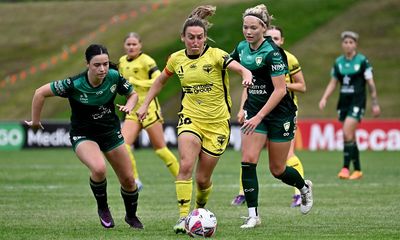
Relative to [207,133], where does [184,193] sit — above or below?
below

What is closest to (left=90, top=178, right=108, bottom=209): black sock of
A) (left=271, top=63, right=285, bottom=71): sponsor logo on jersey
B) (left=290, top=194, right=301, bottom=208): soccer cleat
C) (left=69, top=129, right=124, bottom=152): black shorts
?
(left=69, top=129, right=124, bottom=152): black shorts

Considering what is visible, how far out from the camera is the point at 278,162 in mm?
11320

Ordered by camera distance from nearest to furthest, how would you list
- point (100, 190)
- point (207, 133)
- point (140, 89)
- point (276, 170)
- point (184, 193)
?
1. point (184, 193)
2. point (207, 133)
3. point (100, 190)
4. point (276, 170)
5. point (140, 89)

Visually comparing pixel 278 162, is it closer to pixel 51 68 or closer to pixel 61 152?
pixel 61 152

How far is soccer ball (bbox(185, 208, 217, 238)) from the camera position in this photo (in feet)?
33.1

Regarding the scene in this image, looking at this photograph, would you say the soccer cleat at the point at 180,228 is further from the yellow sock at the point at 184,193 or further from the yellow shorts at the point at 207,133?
the yellow shorts at the point at 207,133

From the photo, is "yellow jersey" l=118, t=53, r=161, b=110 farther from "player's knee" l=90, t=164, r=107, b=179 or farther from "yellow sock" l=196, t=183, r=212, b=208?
"player's knee" l=90, t=164, r=107, b=179

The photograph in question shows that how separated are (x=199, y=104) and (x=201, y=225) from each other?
60.2 inches

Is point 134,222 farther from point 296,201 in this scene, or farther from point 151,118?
point 151,118

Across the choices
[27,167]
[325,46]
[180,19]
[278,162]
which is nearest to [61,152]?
[27,167]

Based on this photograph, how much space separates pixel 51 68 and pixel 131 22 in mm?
7041

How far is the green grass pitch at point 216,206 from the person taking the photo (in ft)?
34.3

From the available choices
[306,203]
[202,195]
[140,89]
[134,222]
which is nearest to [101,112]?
[134,222]

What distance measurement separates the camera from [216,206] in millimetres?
13500
